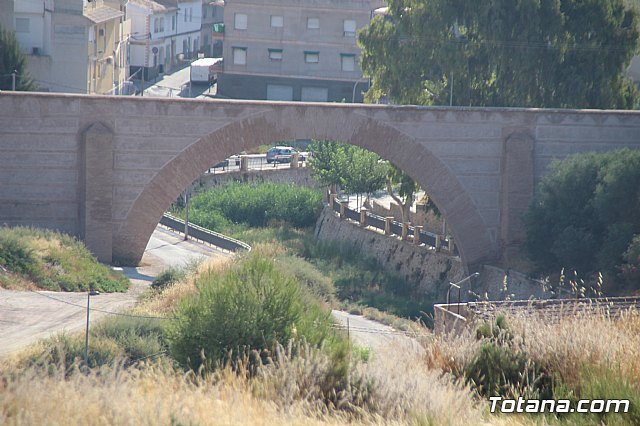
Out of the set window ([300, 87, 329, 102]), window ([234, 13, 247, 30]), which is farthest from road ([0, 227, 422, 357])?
window ([300, 87, 329, 102])

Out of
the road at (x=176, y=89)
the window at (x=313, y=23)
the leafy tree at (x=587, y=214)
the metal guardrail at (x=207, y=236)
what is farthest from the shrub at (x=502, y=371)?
the road at (x=176, y=89)

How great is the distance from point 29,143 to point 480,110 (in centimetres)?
1028

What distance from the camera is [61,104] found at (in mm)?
23359

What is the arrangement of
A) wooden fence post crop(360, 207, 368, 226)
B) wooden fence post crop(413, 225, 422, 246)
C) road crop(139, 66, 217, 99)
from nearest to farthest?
wooden fence post crop(413, 225, 422, 246) < wooden fence post crop(360, 207, 368, 226) < road crop(139, 66, 217, 99)

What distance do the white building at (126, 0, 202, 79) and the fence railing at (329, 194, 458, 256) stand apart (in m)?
17.6

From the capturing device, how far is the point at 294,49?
47.2 metres

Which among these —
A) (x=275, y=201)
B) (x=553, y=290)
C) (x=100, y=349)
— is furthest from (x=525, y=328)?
(x=275, y=201)

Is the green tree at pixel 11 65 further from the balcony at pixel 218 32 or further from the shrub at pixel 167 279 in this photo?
the balcony at pixel 218 32

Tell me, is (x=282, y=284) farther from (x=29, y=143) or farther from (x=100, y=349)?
(x=29, y=143)

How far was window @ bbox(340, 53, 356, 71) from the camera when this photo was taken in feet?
156

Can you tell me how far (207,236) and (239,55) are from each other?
1396 cm

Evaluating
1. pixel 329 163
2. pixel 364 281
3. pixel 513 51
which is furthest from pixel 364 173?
pixel 513 51

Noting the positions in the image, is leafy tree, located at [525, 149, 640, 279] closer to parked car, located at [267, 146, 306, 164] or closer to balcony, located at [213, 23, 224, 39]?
parked car, located at [267, 146, 306, 164]

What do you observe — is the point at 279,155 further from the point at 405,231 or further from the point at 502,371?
the point at 502,371
